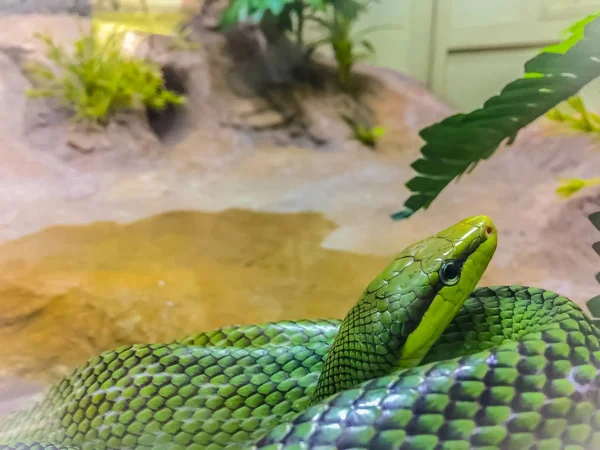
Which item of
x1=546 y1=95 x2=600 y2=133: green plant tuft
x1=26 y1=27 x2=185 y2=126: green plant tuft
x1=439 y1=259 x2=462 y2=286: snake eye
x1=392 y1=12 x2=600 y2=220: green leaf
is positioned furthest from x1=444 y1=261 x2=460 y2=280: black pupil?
x1=26 y1=27 x2=185 y2=126: green plant tuft

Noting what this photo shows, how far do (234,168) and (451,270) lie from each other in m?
2.95

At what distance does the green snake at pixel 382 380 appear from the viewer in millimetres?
505

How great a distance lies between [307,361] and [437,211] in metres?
1.63

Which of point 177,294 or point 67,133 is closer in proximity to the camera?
point 177,294

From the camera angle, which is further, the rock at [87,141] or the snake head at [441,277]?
the rock at [87,141]

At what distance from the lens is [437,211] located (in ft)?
7.74

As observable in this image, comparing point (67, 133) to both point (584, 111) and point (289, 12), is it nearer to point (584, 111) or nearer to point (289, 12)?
point (289, 12)

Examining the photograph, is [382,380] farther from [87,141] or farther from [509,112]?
[87,141]

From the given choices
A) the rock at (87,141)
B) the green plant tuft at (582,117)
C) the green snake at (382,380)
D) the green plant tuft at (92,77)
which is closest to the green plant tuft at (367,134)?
the green plant tuft at (92,77)

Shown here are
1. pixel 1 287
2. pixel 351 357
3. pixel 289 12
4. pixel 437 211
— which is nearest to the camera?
pixel 351 357

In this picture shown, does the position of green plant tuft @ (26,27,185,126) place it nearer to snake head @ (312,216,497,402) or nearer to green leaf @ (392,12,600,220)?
green leaf @ (392,12,600,220)

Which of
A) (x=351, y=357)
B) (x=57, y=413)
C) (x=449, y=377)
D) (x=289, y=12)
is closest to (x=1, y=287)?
(x=57, y=413)

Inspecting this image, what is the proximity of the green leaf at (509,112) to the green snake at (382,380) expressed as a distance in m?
0.30

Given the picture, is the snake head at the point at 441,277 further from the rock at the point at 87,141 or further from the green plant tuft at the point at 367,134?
the green plant tuft at the point at 367,134
